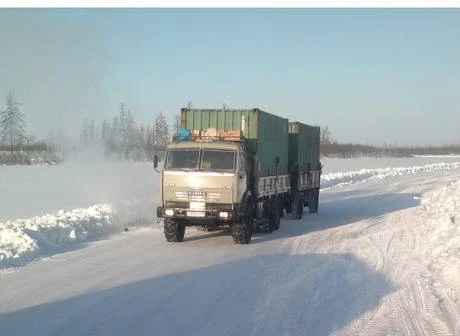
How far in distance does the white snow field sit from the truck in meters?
0.62

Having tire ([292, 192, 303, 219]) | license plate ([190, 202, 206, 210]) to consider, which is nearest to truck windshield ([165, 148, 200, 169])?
license plate ([190, 202, 206, 210])

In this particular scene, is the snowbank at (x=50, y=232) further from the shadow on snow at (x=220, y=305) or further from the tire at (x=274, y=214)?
the tire at (x=274, y=214)

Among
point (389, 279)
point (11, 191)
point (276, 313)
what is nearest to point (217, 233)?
point (389, 279)

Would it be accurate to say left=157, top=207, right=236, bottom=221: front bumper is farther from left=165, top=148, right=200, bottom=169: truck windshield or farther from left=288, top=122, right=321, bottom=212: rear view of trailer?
left=288, top=122, right=321, bottom=212: rear view of trailer

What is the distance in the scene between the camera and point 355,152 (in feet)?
404

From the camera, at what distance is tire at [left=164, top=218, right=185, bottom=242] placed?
14.7 m

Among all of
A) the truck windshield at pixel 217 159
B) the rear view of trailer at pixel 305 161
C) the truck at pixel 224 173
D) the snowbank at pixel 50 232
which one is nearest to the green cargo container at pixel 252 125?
the truck at pixel 224 173

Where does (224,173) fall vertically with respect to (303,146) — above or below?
below

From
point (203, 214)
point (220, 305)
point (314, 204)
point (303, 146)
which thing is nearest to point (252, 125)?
point (203, 214)

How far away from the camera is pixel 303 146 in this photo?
2300cm

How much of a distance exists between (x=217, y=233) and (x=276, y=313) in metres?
9.37

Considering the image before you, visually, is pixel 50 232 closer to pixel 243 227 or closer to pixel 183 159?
pixel 183 159

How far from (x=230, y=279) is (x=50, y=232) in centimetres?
603

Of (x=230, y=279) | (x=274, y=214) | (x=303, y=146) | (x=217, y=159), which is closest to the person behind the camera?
(x=230, y=279)
